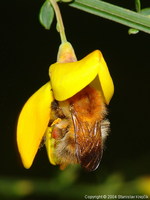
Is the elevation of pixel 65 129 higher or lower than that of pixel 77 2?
lower

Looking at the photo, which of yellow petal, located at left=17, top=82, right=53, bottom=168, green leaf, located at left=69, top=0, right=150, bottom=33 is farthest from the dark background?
yellow petal, located at left=17, top=82, right=53, bottom=168

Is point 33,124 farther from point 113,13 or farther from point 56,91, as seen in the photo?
point 113,13

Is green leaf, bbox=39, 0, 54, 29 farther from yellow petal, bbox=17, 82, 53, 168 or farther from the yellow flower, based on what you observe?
yellow petal, bbox=17, 82, 53, 168

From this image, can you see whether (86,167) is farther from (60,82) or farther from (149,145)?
(149,145)

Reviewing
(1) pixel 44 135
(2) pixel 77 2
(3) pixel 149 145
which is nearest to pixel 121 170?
(3) pixel 149 145

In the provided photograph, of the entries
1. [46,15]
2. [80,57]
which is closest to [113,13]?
[46,15]

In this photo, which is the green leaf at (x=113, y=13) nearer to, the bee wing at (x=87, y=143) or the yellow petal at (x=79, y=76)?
the yellow petal at (x=79, y=76)
